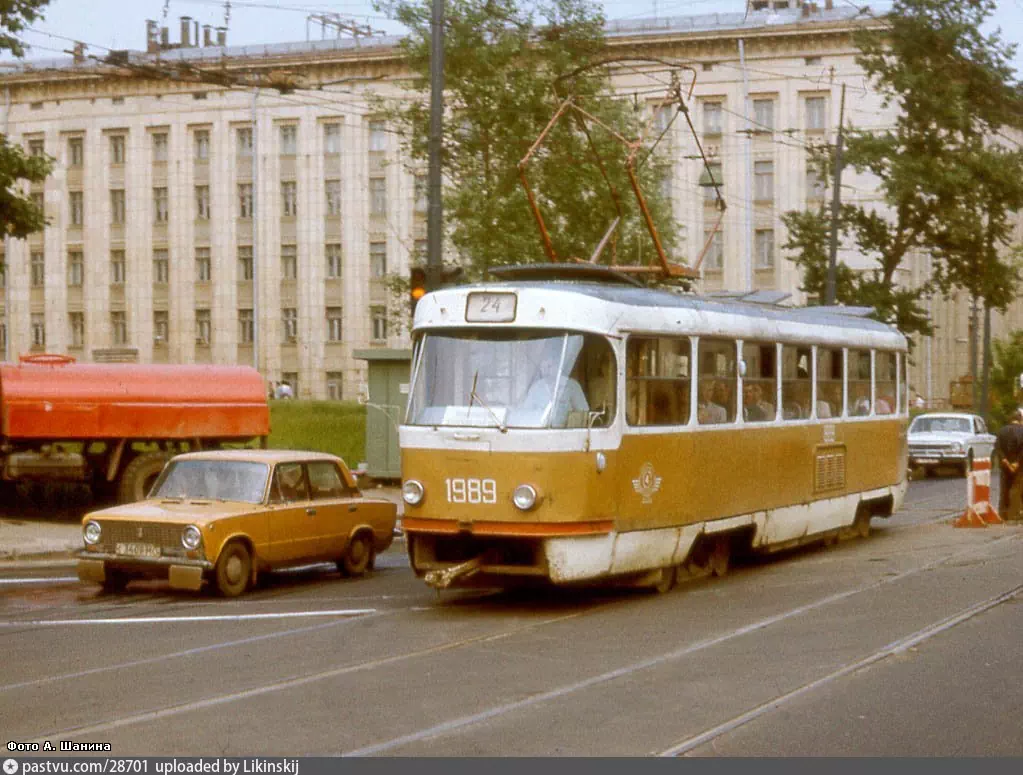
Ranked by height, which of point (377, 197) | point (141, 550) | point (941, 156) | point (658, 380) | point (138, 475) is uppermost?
point (377, 197)

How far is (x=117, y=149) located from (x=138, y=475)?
159ft

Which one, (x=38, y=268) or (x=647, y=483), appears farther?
(x=38, y=268)

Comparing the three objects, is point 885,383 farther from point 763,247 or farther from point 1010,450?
point 763,247

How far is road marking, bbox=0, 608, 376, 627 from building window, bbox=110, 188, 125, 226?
195 ft

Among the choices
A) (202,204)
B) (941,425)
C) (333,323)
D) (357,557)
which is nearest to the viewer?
(357,557)

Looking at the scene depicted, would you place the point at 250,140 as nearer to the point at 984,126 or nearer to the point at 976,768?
the point at 984,126

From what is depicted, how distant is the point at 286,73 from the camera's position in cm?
2152

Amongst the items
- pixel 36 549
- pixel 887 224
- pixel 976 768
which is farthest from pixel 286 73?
pixel 887 224

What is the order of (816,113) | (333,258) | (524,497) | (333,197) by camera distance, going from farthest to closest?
1. (333,258)
2. (333,197)
3. (816,113)
4. (524,497)

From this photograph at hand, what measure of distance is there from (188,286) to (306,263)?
5603 mm

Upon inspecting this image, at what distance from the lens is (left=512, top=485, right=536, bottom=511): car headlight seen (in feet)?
45.2

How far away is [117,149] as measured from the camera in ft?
234

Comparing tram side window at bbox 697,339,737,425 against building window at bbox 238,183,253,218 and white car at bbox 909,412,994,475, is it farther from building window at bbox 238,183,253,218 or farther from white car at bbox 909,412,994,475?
building window at bbox 238,183,253,218

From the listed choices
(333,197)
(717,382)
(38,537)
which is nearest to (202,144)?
(333,197)
